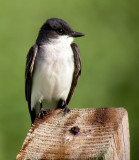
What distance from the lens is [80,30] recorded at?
511 cm

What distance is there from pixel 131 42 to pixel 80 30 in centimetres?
61

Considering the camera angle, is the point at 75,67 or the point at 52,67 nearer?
the point at 52,67

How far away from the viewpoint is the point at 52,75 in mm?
5004

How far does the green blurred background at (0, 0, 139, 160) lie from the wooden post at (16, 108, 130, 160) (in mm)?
1592

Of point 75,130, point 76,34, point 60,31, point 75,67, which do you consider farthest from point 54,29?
point 75,130

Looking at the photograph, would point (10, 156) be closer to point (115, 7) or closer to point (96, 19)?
point (96, 19)

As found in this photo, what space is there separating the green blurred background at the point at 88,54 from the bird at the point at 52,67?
97 millimetres

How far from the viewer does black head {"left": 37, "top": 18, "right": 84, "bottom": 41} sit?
524 centimetres

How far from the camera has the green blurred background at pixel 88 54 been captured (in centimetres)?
443

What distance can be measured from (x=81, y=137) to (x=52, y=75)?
2.59 meters

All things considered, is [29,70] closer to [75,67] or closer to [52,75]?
[52,75]

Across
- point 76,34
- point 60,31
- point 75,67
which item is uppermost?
point 60,31

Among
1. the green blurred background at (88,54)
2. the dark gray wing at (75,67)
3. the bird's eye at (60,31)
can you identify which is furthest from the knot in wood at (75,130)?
the bird's eye at (60,31)

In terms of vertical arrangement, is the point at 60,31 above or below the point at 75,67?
above
